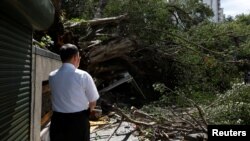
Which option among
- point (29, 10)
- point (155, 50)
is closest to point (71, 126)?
point (29, 10)

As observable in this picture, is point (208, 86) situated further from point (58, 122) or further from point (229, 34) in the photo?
point (58, 122)

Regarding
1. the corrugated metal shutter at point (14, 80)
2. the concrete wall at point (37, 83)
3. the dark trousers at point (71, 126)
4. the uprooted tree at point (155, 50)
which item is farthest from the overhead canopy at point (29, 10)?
the uprooted tree at point (155, 50)

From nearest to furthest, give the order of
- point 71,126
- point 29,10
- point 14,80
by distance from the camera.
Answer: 1. point 29,10
2. point 71,126
3. point 14,80

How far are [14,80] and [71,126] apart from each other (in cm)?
83

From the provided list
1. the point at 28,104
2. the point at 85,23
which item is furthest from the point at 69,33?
the point at 28,104

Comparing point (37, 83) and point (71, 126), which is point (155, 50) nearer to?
point (37, 83)

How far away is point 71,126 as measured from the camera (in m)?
3.98

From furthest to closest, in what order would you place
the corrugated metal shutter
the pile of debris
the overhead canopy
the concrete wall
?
1. the pile of debris
2. the concrete wall
3. the corrugated metal shutter
4. the overhead canopy

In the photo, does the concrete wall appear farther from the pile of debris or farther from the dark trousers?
the pile of debris

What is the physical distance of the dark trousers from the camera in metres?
3.98

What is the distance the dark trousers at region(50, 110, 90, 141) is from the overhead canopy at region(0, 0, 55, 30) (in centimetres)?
106

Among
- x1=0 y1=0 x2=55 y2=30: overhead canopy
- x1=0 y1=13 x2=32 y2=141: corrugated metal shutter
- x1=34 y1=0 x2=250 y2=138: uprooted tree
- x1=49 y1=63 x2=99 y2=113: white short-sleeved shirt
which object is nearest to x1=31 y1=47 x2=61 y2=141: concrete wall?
x1=0 y1=13 x2=32 y2=141: corrugated metal shutter

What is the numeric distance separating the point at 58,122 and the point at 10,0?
4.52 ft

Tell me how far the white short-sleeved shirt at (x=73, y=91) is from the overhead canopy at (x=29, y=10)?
0.68 m
